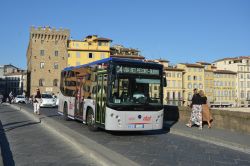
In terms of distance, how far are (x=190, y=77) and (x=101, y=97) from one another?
98.1 meters

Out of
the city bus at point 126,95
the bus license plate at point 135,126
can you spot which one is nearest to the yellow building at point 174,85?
the city bus at point 126,95

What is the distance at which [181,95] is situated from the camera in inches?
4240

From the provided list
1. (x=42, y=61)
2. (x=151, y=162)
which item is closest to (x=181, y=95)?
(x=42, y=61)

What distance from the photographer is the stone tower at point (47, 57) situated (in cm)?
8631

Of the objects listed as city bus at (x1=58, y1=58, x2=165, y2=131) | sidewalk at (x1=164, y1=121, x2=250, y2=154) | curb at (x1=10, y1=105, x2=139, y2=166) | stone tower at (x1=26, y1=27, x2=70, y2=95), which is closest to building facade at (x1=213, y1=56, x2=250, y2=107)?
stone tower at (x1=26, y1=27, x2=70, y2=95)

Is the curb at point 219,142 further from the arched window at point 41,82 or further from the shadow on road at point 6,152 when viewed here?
the arched window at point 41,82

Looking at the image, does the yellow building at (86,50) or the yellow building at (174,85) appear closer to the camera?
the yellow building at (86,50)

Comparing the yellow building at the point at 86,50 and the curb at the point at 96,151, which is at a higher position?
the yellow building at the point at 86,50

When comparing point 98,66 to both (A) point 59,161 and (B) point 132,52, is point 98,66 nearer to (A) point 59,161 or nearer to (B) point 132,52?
(A) point 59,161

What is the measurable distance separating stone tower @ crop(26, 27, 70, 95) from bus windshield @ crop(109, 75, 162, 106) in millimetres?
75684

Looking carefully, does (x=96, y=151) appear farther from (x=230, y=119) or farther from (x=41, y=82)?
(x=41, y=82)

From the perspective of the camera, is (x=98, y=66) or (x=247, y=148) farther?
(x=98, y=66)

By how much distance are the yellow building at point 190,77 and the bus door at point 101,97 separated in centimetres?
9605

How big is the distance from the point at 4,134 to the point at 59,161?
5.44m
